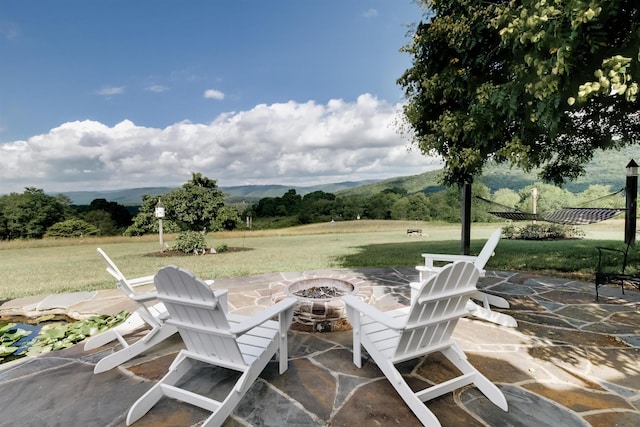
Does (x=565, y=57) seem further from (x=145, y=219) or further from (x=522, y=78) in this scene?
(x=145, y=219)

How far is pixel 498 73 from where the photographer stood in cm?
434

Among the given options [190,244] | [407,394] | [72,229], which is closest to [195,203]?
[190,244]

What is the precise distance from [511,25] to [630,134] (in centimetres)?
470

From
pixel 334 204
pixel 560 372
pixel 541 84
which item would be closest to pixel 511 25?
pixel 541 84

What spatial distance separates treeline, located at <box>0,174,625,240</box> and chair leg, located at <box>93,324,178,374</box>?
9596mm

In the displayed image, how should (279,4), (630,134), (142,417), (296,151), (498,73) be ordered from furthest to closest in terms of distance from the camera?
(296,151) → (279,4) → (630,134) → (498,73) → (142,417)

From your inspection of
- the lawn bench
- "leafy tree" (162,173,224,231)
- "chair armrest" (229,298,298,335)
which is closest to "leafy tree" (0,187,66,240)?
"leafy tree" (162,173,224,231)

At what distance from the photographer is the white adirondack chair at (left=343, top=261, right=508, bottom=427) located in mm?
1736

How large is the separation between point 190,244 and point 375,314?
8.62m

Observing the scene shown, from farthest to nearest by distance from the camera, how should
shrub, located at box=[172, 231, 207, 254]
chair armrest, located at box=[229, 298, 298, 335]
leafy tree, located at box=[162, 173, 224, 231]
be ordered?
leafy tree, located at box=[162, 173, 224, 231], shrub, located at box=[172, 231, 207, 254], chair armrest, located at box=[229, 298, 298, 335]

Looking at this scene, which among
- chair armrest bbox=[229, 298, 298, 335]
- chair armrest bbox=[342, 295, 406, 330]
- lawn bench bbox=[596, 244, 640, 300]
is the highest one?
chair armrest bbox=[229, 298, 298, 335]

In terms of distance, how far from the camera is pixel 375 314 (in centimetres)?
196

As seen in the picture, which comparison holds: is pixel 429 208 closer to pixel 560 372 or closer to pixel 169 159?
pixel 169 159

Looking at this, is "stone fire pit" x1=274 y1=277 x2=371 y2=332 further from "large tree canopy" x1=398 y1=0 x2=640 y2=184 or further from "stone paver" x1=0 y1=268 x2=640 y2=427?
"large tree canopy" x1=398 y1=0 x2=640 y2=184
